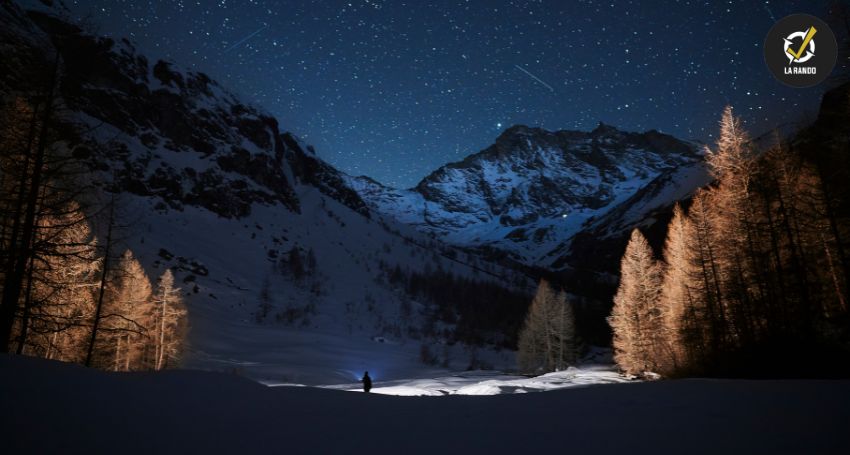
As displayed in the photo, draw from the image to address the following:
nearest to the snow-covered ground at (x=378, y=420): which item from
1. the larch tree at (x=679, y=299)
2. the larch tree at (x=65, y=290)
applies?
the larch tree at (x=65, y=290)

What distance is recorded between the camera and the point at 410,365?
6178cm

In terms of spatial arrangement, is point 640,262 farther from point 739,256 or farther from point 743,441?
point 743,441

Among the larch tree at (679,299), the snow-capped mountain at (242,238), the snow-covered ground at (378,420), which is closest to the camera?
the snow-covered ground at (378,420)

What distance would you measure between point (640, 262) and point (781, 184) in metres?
12.5

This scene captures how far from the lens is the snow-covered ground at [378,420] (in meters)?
5.15

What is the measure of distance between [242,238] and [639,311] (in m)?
108

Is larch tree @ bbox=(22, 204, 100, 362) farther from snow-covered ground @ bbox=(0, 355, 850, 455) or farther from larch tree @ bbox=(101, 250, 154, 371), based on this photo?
snow-covered ground @ bbox=(0, 355, 850, 455)

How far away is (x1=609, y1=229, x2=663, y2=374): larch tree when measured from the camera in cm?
2823

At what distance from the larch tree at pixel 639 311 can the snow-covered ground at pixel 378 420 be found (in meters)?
21.6

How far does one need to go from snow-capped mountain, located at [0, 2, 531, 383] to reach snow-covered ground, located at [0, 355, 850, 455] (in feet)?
20.9

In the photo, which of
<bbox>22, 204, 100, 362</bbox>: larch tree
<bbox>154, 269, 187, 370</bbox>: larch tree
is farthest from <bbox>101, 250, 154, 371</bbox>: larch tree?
<bbox>22, 204, 100, 362</bbox>: larch tree

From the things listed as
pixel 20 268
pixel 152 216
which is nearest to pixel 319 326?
pixel 152 216

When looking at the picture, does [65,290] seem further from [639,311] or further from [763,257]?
[639,311]

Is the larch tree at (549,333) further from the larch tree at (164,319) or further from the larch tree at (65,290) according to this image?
the larch tree at (65,290)
